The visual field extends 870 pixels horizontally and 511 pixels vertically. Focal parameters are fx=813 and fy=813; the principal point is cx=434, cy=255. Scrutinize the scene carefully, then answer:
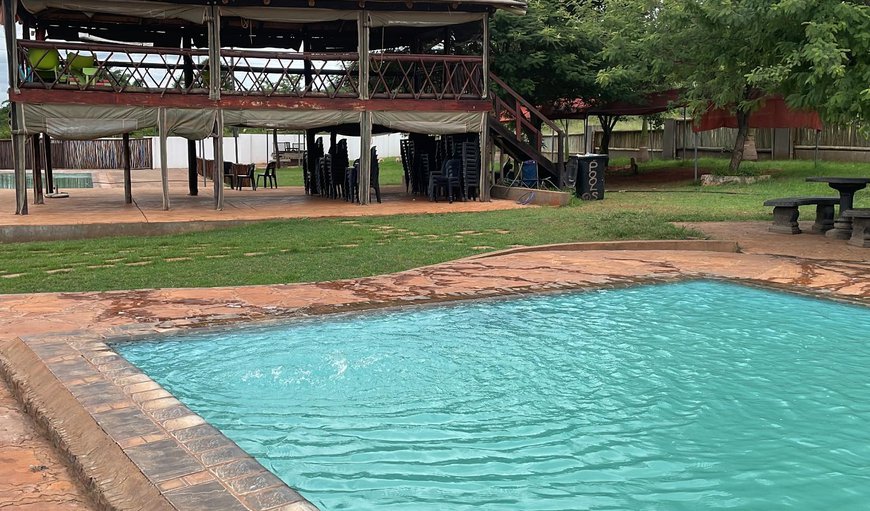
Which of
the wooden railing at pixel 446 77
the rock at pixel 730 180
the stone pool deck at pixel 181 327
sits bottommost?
the stone pool deck at pixel 181 327

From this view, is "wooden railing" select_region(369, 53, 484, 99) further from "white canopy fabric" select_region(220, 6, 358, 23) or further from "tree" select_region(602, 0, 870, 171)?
"tree" select_region(602, 0, 870, 171)

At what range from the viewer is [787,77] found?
10.6 metres

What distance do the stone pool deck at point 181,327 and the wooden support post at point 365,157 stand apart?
7.90 meters

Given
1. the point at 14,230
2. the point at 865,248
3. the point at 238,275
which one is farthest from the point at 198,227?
the point at 865,248

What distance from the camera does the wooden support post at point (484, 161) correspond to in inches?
758

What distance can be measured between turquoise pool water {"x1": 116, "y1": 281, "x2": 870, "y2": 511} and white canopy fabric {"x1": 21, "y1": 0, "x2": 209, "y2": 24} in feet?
38.8

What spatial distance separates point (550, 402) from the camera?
562cm

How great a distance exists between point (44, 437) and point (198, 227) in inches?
413

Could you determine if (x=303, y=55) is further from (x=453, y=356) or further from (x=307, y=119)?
(x=453, y=356)

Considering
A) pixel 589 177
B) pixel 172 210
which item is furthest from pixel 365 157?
pixel 589 177

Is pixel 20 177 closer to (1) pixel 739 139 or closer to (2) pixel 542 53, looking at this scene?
(2) pixel 542 53

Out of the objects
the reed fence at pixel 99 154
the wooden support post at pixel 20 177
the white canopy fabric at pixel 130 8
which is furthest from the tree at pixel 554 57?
the reed fence at pixel 99 154

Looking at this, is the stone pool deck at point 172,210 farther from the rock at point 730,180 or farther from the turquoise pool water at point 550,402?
the turquoise pool water at point 550,402

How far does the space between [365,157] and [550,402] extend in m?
13.4
